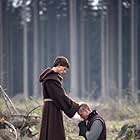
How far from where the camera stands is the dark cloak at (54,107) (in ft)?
20.6

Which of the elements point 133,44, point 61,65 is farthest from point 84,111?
point 133,44

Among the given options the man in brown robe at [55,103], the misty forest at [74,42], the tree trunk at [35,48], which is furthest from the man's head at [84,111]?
the tree trunk at [35,48]

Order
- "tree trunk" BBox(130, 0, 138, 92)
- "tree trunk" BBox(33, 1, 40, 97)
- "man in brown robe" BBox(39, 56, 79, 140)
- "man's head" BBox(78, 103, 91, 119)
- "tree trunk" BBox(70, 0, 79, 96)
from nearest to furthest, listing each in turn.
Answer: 1. "man's head" BBox(78, 103, 91, 119)
2. "man in brown robe" BBox(39, 56, 79, 140)
3. "tree trunk" BBox(130, 0, 138, 92)
4. "tree trunk" BBox(70, 0, 79, 96)
5. "tree trunk" BBox(33, 1, 40, 97)

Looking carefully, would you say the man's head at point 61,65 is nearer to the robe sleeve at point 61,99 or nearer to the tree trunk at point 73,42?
the robe sleeve at point 61,99

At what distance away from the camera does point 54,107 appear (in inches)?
251

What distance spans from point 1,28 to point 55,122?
1178 centimetres

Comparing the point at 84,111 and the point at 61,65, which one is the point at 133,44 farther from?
the point at 84,111

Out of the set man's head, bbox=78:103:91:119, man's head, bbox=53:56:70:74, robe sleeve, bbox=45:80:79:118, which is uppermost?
man's head, bbox=53:56:70:74

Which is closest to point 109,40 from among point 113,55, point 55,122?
point 113,55

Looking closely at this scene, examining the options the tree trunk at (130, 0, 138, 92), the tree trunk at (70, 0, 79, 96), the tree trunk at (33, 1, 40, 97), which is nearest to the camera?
the tree trunk at (130, 0, 138, 92)

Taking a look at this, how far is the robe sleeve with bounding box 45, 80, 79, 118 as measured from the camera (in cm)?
628

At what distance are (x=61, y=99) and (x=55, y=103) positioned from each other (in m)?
0.12

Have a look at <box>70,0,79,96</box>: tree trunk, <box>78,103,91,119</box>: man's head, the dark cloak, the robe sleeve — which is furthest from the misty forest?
<box>78,103,91,119</box>: man's head

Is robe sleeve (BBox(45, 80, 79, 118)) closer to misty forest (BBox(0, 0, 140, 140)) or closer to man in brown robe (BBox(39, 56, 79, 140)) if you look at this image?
man in brown robe (BBox(39, 56, 79, 140))
